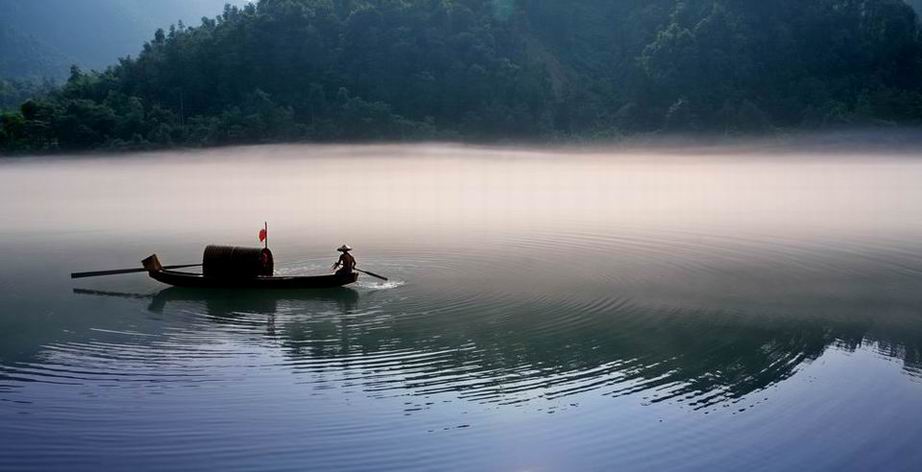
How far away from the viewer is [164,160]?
61.3 meters

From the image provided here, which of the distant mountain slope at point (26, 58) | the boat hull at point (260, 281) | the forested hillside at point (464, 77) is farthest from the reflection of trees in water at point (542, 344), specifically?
the distant mountain slope at point (26, 58)

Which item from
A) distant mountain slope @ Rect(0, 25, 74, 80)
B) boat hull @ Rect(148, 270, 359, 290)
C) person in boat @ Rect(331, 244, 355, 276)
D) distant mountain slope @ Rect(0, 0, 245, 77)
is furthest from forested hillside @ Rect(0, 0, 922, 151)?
distant mountain slope @ Rect(0, 0, 245, 77)

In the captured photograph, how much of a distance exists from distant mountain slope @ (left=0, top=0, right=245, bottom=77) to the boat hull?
15076 centimetres

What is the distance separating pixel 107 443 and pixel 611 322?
6.62 m

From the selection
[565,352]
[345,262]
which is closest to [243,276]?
[345,262]

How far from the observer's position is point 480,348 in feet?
Result: 33.3

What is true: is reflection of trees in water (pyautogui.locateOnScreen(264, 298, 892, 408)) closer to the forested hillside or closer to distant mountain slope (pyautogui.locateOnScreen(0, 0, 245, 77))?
the forested hillside

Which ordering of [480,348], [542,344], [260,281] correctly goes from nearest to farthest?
[480,348], [542,344], [260,281]

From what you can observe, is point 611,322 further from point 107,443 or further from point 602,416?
point 107,443

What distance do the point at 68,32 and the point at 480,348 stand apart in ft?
605

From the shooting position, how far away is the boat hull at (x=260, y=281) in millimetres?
13031

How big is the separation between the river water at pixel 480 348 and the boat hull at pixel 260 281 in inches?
8.1

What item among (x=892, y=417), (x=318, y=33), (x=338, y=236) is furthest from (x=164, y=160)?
(x=892, y=417)

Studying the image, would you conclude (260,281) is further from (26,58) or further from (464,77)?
(26,58)
